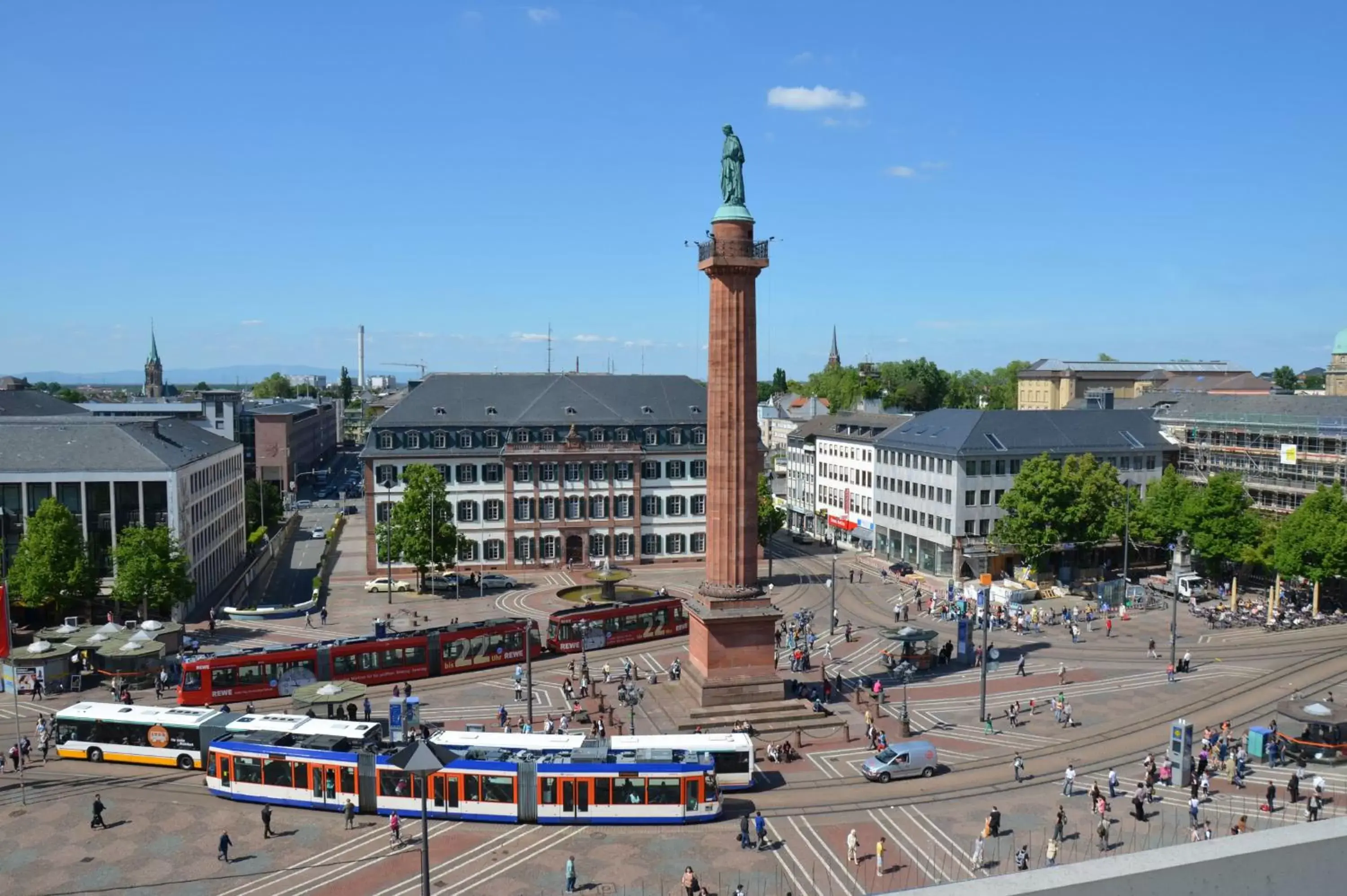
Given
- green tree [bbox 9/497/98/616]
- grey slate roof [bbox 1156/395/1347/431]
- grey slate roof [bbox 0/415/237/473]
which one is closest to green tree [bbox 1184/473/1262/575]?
grey slate roof [bbox 1156/395/1347/431]

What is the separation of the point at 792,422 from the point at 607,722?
140728mm

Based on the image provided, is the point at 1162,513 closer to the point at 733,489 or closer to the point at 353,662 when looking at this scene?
the point at 733,489

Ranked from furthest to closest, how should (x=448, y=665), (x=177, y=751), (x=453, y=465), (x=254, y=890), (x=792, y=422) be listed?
1. (x=792, y=422)
2. (x=453, y=465)
3. (x=448, y=665)
4. (x=177, y=751)
5. (x=254, y=890)

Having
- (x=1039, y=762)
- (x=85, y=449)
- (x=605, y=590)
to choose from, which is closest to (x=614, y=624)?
(x=605, y=590)

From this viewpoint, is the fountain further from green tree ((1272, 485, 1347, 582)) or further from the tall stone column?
green tree ((1272, 485, 1347, 582))

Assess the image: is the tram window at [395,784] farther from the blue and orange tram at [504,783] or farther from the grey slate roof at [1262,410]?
the grey slate roof at [1262,410]

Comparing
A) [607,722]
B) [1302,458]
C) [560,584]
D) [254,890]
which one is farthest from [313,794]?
[1302,458]

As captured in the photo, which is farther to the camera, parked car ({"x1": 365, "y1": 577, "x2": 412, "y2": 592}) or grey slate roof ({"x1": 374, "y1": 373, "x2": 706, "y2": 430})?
grey slate roof ({"x1": 374, "y1": 373, "x2": 706, "y2": 430})

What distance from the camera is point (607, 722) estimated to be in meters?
49.1

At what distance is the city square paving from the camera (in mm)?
32438

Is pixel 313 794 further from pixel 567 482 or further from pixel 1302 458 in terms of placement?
pixel 1302 458

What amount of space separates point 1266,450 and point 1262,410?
165 inches

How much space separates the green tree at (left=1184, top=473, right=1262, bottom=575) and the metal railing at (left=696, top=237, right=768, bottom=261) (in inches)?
1822

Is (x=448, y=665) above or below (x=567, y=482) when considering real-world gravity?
below
